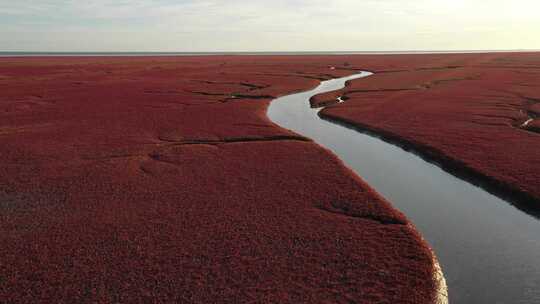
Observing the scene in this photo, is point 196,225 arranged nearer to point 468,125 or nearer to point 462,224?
point 462,224

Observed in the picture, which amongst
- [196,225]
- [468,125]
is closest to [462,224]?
[196,225]

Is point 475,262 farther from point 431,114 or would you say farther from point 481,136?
point 431,114

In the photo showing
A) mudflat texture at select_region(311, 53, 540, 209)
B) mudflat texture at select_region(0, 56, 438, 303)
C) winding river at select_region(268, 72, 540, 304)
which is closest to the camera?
mudflat texture at select_region(0, 56, 438, 303)

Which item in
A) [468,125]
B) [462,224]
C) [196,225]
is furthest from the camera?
[468,125]

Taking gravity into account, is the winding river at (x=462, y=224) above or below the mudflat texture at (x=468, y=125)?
below

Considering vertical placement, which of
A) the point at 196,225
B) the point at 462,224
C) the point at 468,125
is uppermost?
the point at 468,125

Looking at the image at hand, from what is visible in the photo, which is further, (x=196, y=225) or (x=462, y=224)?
(x=462, y=224)

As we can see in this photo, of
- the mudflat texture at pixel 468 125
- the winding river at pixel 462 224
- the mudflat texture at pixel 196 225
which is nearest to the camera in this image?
the mudflat texture at pixel 196 225
